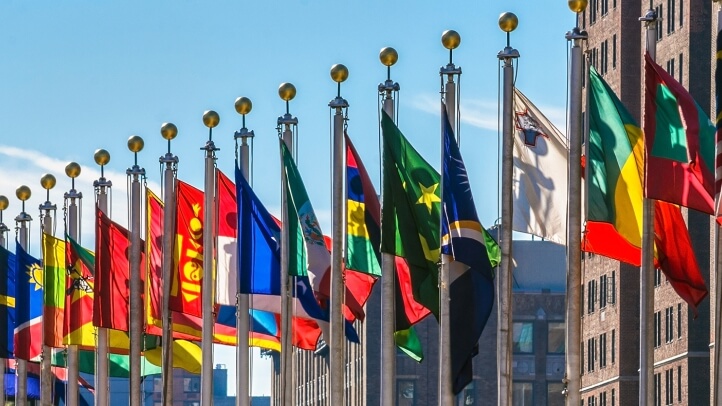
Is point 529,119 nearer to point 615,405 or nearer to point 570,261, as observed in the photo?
point 570,261

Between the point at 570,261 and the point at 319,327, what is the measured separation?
11.7 m

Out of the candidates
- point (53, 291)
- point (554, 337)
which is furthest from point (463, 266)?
point (554, 337)

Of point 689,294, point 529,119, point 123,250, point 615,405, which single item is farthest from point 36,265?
point 615,405

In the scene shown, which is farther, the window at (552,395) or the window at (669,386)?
the window at (552,395)

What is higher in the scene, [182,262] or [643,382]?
[182,262]

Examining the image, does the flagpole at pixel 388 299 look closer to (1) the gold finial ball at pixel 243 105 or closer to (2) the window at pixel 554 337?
(1) the gold finial ball at pixel 243 105

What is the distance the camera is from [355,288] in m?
48.5

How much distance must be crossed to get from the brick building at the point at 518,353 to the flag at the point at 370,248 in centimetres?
11714

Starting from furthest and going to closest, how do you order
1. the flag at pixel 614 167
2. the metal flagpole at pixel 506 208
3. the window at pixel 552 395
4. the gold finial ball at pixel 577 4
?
the window at pixel 552 395
the metal flagpole at pixel 506 208
the gold finial ball at pixel 577 4
the flag at pixel 614 167

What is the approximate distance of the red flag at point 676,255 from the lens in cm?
3862

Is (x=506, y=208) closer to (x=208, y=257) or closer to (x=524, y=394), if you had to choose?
(x=208, y=257)

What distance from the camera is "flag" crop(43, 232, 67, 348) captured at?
58656mm

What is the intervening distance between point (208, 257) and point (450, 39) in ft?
33.6

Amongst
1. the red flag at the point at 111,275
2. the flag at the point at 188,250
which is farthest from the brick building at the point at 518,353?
the flag at the point at 188,250
